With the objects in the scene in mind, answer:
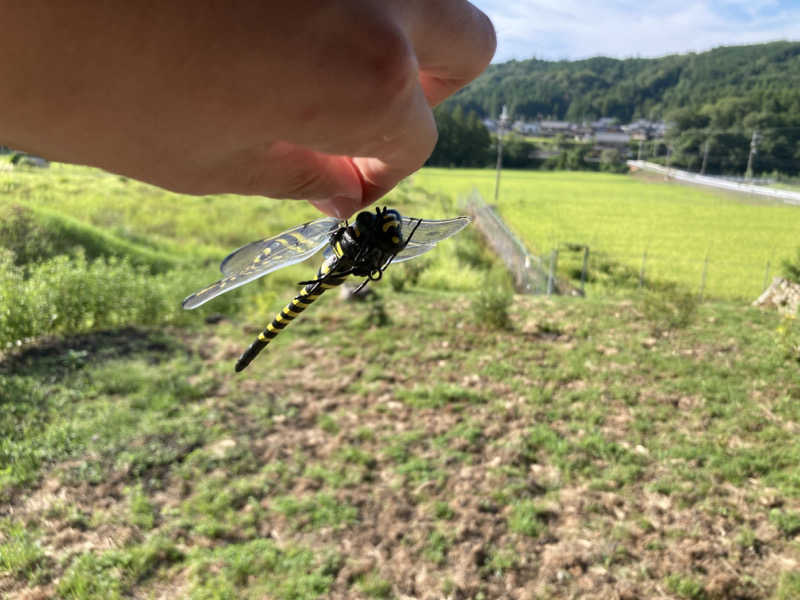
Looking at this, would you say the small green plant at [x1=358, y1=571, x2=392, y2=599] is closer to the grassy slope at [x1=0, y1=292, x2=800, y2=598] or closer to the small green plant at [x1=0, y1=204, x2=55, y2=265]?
the grassy slope at [x1=0, y1=292, x2=800, y2=598]

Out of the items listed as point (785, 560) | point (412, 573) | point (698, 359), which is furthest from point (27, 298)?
point (698, 359)

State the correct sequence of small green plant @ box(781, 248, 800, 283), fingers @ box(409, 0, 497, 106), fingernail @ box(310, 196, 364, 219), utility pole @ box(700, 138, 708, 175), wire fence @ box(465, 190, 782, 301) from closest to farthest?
fingers @ box(409, 0, 497, 106) < fingernail @ box(310, 196, 364, 219) < small green plant @ box(781, 248, 800, 283) < wire fence @ box(465, 190, 782, 301) < utility pole @ box(700, 138, 708, 175)

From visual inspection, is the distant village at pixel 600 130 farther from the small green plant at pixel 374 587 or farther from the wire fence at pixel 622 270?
the small green plant at pixel 374 587

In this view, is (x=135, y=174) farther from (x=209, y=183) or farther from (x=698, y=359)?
(x=698, y=359)

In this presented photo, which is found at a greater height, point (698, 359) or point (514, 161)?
point (514, 161)

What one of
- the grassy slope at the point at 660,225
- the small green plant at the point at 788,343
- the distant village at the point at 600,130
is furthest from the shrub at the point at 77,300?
the distant village at the point at 600,130

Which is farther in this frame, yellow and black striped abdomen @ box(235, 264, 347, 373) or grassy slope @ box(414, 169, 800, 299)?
grassy slope @ box(414, 169, 800, 299)

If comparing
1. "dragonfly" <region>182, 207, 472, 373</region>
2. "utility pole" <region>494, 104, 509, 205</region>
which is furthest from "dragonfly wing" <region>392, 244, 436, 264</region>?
"utility pole" <region>494, 104, 509, 205</region>

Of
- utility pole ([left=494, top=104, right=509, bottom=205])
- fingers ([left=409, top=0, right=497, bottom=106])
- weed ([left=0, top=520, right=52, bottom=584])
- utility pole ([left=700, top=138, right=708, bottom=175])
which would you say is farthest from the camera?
utility pole ([left=700, top=138, right=708, bottom=175])
